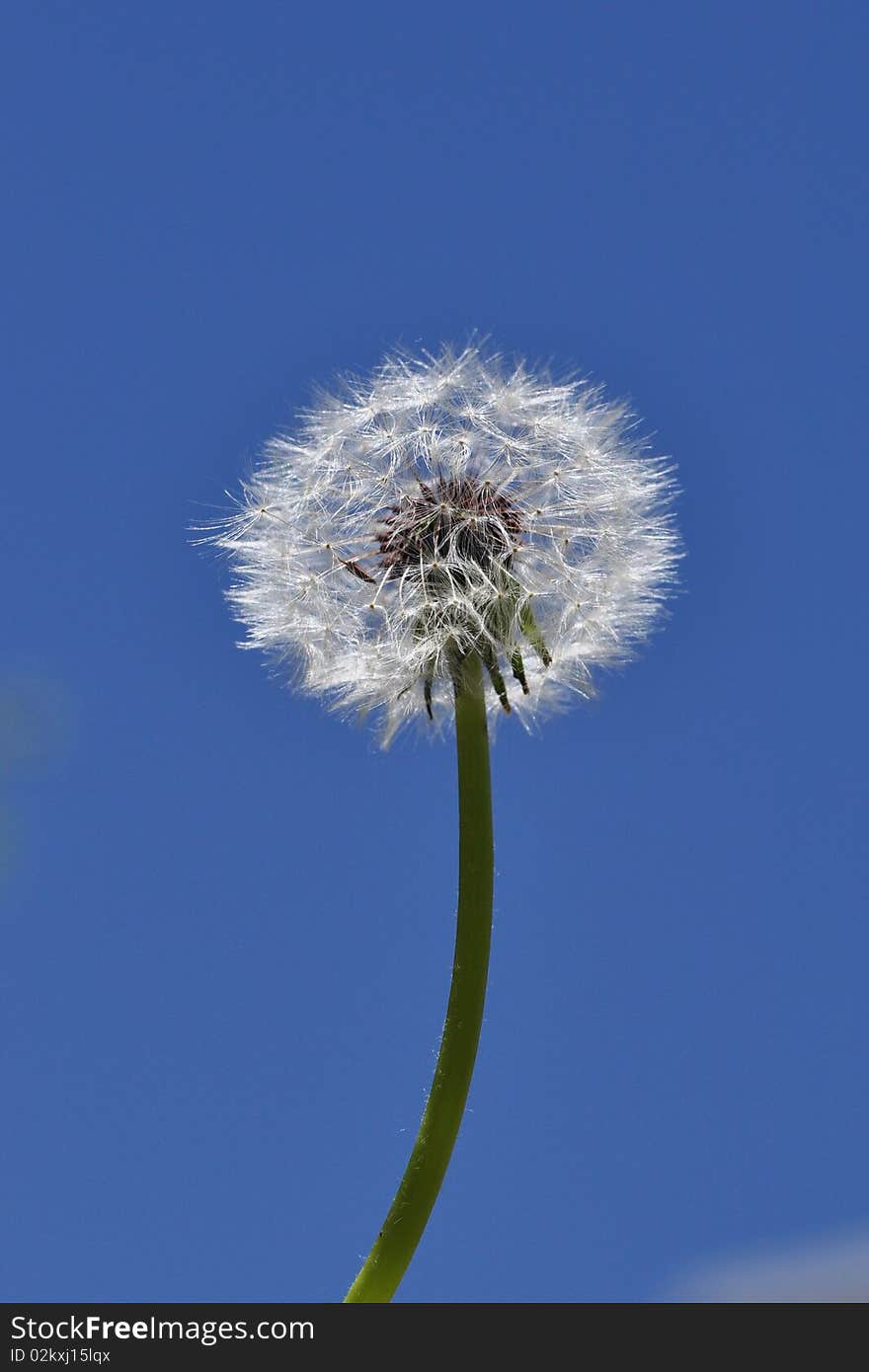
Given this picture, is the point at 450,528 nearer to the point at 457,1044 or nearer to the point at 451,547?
the point at 451,547

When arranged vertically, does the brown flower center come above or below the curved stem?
above

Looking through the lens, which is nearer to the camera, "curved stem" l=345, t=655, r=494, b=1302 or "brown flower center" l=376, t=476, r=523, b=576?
"curved stem" l=345, t=655, r=494, b=1302

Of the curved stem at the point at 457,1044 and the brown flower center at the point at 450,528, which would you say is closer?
the curved stem at the point at 457,1044

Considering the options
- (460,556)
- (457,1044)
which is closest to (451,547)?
(460,556)

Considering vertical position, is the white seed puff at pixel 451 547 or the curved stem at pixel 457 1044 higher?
the white seed puff at pixel 451 547

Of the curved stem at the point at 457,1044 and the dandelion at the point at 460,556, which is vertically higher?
the dandelion at the point at 460,556
